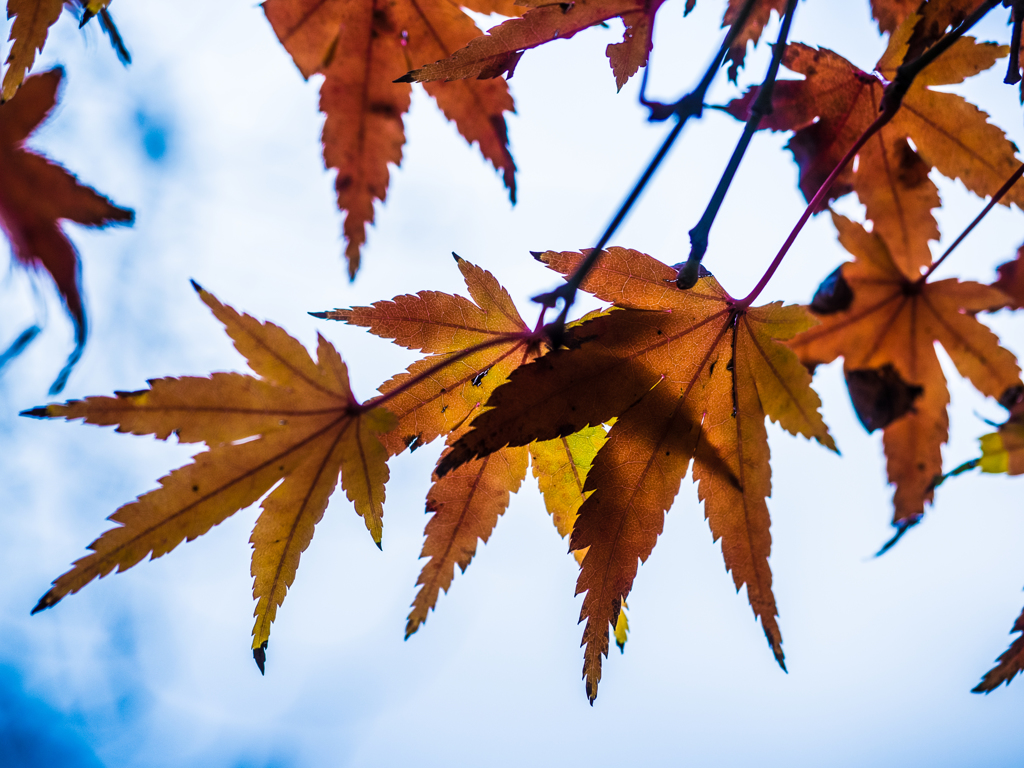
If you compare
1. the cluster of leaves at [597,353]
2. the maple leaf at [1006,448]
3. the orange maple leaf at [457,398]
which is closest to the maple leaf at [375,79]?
the cluster of leaves at [597,353]

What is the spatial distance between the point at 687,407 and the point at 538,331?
6.8 inches

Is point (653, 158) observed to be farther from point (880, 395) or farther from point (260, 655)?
point (260, 655)

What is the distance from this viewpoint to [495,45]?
446 millimetres

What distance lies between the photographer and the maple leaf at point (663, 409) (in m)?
0.48

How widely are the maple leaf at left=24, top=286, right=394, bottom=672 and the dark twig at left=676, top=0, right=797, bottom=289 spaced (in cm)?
30

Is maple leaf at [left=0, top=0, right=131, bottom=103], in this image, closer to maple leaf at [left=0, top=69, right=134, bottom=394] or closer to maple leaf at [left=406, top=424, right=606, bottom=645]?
maple leaf at [left=0, top=69, right=134, bottom=394]

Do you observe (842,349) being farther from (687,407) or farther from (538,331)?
(538,331)

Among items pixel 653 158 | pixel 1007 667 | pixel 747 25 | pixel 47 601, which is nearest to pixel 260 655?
pixel 47 601

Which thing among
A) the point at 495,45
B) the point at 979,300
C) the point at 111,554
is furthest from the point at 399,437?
the point at 979,300

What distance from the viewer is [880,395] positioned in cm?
38

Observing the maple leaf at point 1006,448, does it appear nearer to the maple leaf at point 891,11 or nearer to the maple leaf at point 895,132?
the maple leaf at point 895,132

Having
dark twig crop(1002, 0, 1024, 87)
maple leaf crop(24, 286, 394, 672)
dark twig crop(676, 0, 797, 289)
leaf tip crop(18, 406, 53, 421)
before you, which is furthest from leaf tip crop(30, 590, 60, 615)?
dark twig crop(1002, 0, 1024, 87)

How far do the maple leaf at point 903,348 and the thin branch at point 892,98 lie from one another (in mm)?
92

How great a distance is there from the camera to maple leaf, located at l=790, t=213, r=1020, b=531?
0.38 m
